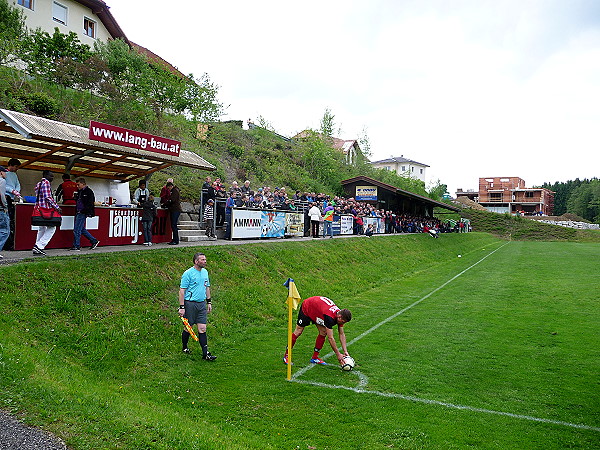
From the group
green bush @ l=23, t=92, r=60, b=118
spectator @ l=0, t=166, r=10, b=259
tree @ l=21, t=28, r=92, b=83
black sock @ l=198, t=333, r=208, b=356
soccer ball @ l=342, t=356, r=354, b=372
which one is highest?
tree @ l=21, t=28, r=92, b=83

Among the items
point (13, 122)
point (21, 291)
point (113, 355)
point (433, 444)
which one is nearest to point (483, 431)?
point (433, 444)

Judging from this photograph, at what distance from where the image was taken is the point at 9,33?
2405cm

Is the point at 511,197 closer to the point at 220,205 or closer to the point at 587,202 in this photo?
the point at 587,202

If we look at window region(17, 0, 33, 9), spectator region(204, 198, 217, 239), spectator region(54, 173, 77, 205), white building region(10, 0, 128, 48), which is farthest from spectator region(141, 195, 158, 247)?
window region(17, 0, 33, 9)

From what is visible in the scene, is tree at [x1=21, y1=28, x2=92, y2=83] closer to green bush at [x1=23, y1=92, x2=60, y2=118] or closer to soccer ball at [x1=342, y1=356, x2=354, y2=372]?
green bush at [x1=23, y1=92, x2=60, y2=118]

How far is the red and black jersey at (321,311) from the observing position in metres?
8.08

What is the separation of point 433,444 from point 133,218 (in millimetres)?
11861

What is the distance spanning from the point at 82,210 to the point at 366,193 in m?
33.8

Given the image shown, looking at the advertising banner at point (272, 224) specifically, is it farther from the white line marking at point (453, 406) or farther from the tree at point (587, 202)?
the tree at point (587, 202)

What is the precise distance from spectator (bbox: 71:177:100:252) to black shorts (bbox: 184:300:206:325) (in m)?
5.22

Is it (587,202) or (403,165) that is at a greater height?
(403,165)

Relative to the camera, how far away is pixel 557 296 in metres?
16.8

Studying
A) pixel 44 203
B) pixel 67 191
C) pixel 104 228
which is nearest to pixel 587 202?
pixel 104 228

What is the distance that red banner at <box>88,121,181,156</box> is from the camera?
12602mm
